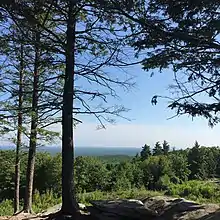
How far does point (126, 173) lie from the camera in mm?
23406

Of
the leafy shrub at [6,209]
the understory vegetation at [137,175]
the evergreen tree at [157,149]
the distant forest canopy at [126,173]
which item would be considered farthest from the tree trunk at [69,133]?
the evergreen tree at [157,149]

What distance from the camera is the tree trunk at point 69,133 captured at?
20.4 ft

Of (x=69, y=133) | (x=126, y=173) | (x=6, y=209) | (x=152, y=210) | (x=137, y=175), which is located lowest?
(x=6, y=209)

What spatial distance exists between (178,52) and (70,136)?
2540 mm

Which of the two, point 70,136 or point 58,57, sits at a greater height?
point 58,57

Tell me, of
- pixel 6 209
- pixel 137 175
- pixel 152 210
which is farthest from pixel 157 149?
pixel 152 210

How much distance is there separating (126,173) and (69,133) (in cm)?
1754

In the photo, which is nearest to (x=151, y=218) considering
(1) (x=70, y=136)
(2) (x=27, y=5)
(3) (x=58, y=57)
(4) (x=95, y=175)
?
(1) (x=70, y=136)

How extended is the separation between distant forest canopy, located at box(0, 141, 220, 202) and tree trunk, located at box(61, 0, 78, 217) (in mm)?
12244

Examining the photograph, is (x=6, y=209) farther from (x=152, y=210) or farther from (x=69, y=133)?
(x=152, y=210)

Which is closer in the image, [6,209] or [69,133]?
[69,133]

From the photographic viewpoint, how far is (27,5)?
231 inches

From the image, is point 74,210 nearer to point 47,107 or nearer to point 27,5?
point 47,107

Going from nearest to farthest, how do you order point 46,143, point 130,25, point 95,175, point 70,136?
1. point 130,25
2. point 70,136
3. point 46,143
4. point 95,175
